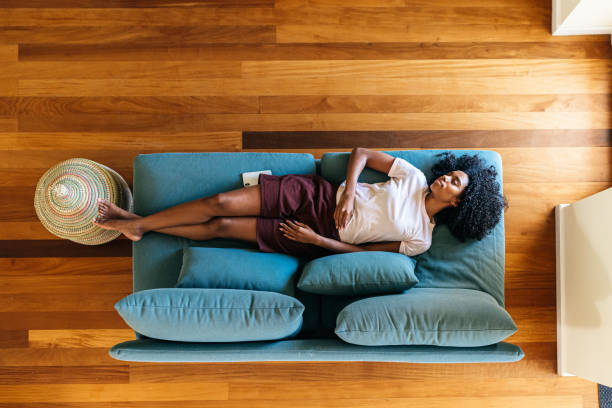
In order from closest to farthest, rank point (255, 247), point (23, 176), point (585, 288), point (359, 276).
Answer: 1. point (359, 276)
2. point (255, 247)
3. point (585, 288)
4. point (23, 176)

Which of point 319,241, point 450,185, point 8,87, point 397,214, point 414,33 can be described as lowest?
point 319,241

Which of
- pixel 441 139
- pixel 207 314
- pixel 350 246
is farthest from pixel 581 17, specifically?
pixel 207 314

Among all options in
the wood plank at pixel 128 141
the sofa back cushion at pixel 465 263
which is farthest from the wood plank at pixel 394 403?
the wood plank at pixel 128 141

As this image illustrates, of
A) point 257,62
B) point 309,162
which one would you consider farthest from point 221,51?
point 309,162

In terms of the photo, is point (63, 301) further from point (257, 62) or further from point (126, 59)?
point (257, 62)

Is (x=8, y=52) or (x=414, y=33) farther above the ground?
(x=414, y=33)

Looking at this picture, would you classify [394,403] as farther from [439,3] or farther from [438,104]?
[439,3]

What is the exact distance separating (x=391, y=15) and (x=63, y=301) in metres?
2.42

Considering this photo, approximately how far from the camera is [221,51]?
7.62ft

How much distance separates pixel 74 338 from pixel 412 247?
1.82 meters

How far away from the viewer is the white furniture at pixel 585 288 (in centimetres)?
182

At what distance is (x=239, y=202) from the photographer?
1814 millimetres

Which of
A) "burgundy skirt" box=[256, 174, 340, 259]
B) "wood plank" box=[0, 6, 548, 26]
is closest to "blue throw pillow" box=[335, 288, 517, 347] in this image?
"burgundy skirt" box=[256, 174, 340, 259]

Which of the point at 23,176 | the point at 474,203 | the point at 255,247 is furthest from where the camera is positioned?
the point at 23,176
